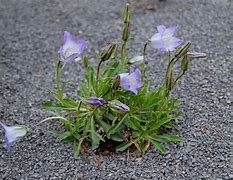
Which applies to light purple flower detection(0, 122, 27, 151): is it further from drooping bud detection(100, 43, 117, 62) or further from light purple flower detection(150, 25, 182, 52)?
light purple flower detection(150, 25, 182, 52)

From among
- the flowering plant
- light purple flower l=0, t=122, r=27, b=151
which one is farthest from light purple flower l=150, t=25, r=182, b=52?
light purple flower l=0, t=122, r=27, b=151

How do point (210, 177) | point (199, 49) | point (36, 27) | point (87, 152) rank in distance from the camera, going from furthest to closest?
point (36, 27) → point (199, 49) → point (87, 152) → point (210, 177)

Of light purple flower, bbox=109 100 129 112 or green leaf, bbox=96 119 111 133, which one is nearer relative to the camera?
→ light purple flower, bbox=109 100 129 112

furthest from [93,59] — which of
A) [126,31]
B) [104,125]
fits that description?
[104,125]

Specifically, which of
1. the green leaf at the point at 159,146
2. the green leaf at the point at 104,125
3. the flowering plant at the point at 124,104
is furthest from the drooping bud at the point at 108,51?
the green leaf at the point at 159,146

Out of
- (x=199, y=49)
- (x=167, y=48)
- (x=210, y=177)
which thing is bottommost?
(x=210, y=177)

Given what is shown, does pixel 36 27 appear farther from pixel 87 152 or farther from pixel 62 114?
pixel 87 152

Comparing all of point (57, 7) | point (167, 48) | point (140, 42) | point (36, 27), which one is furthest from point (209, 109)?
point (57, 7)

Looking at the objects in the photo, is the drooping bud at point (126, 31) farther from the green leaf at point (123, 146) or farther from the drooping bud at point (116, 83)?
the green leaf at point (123, 146)
